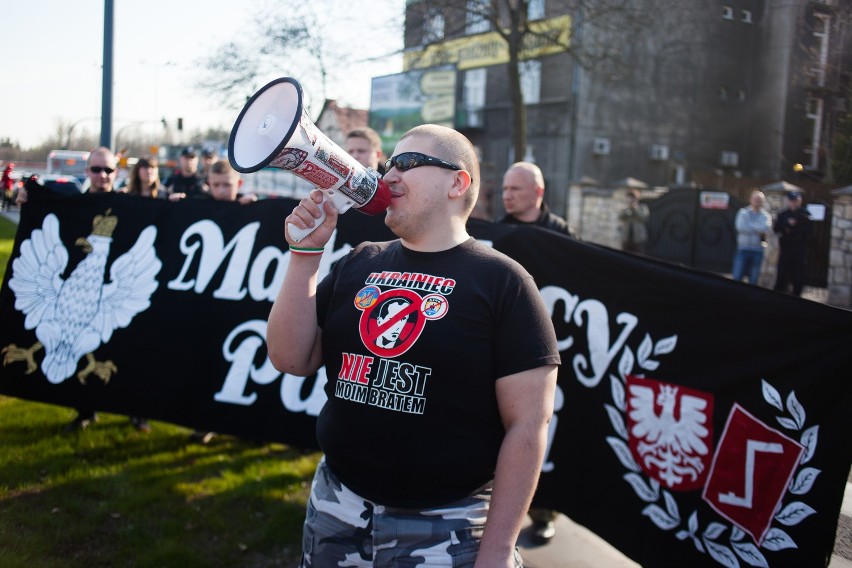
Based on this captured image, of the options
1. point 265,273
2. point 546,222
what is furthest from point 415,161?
point 546,222

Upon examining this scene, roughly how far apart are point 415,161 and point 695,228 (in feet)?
61.9

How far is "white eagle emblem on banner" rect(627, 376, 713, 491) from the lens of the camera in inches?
123

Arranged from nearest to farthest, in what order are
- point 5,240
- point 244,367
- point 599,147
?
point 244,367 → point 5,240 → point 599,147

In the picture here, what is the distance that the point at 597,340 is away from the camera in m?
3.58

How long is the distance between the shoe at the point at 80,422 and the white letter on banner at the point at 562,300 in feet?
11.0

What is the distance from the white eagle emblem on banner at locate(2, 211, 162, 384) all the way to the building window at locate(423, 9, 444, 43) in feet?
55.2

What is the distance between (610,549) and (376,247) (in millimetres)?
2317

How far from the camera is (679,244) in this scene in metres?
19.9

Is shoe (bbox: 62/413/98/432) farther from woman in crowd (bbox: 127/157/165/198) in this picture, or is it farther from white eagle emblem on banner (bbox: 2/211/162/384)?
woman in crowd (bbox: 127/157/165/198)

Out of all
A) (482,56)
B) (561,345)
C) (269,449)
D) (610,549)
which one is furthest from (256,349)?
(482,56)

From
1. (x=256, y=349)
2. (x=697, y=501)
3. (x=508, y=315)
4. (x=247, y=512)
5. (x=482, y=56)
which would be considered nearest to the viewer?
(x=508, y=315)

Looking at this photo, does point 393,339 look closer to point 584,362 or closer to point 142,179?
point 584,362

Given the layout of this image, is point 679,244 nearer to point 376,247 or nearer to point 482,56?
point 482,56

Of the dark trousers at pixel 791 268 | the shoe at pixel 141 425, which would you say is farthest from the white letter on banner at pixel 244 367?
the dark trousers at pixel 791 268
